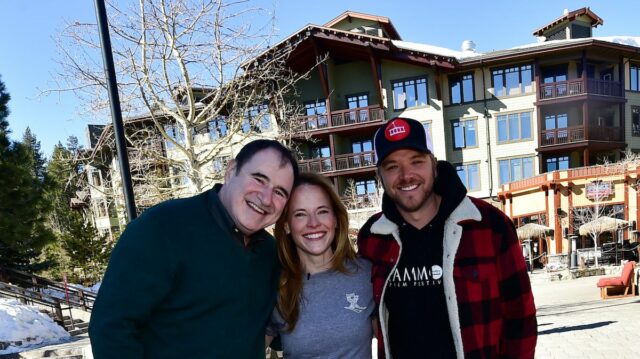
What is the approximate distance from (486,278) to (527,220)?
2517 centimetres

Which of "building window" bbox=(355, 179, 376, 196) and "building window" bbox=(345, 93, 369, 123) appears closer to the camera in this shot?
"building window" bbox=(345, 93, 369, 123)

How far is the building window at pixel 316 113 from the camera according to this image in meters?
24.2

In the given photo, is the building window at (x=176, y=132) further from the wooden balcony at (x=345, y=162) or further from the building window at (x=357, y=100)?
the building window at (x=357, y=100)

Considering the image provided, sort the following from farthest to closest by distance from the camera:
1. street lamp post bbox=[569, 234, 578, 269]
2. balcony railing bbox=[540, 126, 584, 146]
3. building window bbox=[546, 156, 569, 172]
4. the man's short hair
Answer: building window bbox=[546, 156, 569, 172] < balcony railing bbox=[540, 126, 584, 146] < street lamp post bbox=[569, 234, 578, 269] < the man's short hair

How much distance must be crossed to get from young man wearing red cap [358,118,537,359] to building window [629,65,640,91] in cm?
3123

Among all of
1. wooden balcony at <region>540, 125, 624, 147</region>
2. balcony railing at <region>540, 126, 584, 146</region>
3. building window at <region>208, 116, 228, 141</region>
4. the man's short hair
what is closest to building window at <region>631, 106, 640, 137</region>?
wooden balcony at <region>540, 125, 624, 147</region>

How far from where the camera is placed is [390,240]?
249cm

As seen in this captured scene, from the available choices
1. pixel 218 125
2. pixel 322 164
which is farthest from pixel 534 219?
pixel 218 125

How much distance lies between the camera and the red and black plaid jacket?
2240mm

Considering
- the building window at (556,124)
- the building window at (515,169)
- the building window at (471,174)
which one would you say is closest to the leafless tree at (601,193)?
the building window at (556,124)

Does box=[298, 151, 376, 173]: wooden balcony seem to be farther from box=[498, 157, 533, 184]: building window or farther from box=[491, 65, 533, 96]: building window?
box=[491, 65, 533, 96]: building window

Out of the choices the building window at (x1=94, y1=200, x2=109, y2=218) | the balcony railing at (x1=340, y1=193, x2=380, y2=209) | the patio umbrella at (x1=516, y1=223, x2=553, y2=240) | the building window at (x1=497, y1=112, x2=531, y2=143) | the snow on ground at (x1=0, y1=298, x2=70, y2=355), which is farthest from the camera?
the building window at (x1=497, y1=112, x2=531, y2=143)

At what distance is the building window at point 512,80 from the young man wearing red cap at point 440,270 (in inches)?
974

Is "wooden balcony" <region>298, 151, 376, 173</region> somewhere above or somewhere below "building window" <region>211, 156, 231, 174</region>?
below
